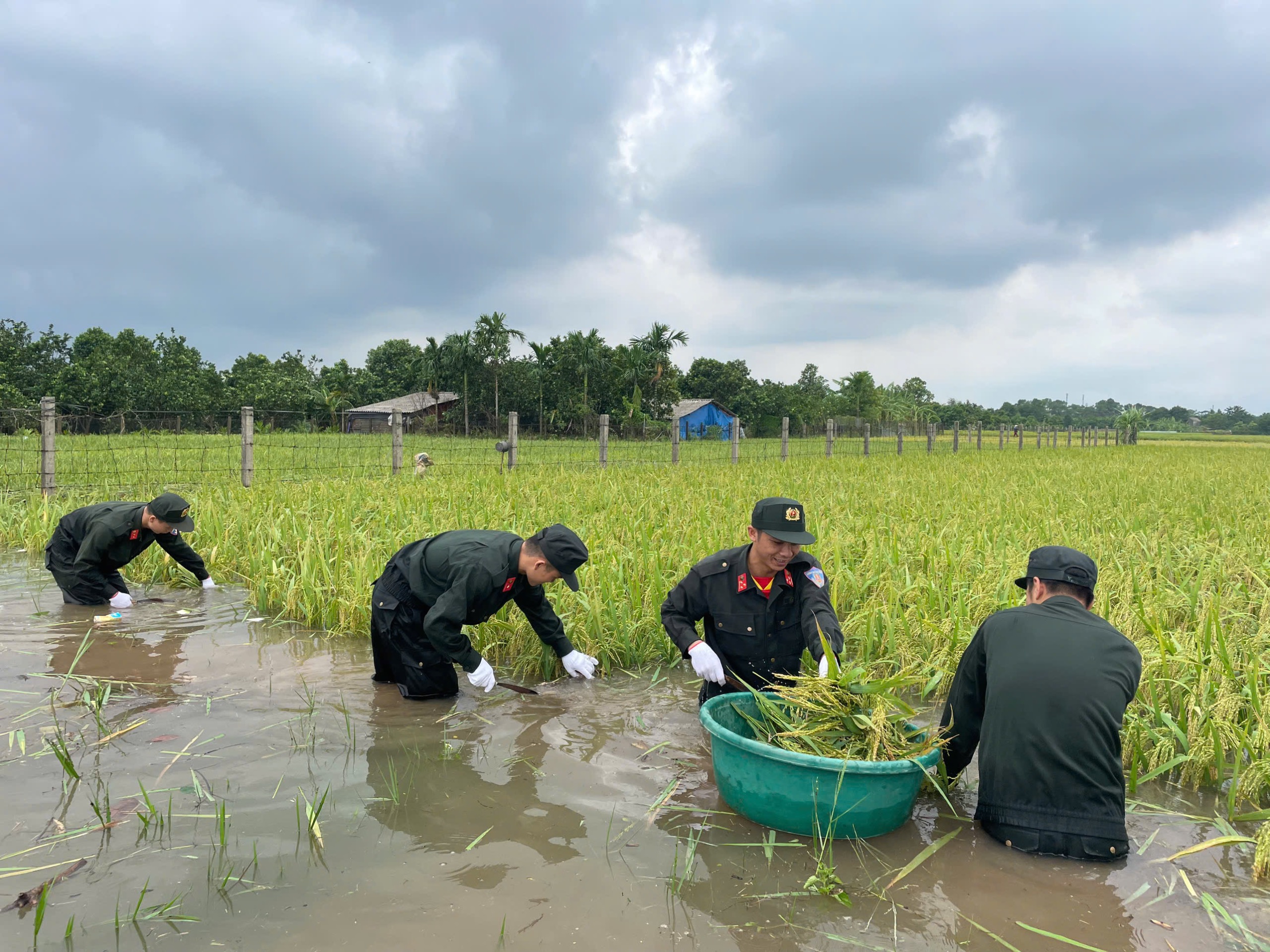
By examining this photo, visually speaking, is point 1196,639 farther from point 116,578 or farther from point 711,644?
point 116,578

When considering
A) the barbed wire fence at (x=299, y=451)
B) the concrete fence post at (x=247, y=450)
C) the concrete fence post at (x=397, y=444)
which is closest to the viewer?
the concrete fence post at (x=247, y=450)

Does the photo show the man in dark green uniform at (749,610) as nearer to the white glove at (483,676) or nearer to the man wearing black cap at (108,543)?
the white glove at (483,676)

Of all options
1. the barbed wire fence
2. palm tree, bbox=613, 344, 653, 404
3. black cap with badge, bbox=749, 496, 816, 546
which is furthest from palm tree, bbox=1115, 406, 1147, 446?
black cap with badge, bbox=749, 496, 816, 546

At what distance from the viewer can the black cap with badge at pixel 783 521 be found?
310 cm

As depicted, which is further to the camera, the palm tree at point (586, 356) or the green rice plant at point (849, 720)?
the palm tree at point (586, 356)

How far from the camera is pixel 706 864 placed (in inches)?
93.7

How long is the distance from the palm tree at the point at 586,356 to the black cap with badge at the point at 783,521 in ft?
130

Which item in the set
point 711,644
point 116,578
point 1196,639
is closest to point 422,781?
point 711,644

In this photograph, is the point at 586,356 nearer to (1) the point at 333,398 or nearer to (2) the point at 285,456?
(1) the point at 333,398

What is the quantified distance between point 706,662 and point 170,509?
3.70 metres

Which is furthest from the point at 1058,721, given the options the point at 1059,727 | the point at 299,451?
the point at 299,451

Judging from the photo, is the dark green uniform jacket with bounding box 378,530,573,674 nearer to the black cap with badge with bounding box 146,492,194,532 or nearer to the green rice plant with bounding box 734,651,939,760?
the green rice plant with bounding box 734,651,939,760

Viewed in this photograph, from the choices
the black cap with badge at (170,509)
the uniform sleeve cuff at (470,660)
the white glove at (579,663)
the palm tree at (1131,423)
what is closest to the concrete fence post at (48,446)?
the black cap with badge at (170,509)

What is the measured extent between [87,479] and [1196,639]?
456 inches
